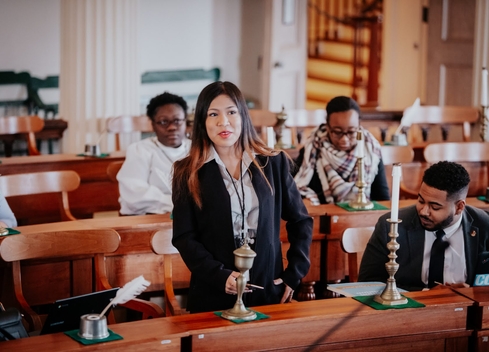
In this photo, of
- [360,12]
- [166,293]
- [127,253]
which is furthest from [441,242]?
[360,12]

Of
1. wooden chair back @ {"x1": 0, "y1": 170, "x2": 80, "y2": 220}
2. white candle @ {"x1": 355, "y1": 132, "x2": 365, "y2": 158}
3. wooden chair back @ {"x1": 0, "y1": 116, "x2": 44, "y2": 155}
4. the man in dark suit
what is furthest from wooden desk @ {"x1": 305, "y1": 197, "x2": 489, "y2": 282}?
wooden chair back @ {"x1": 0, "y1": 116, "x2": 44, "y2": 155}

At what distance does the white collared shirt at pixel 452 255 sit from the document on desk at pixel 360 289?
0.28 meters

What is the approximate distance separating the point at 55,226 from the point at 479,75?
444 centimetres

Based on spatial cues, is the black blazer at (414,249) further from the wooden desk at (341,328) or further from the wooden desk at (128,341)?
the wooden desk at (128,341)

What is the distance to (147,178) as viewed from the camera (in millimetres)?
4906

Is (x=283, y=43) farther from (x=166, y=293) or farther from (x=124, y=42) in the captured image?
(x=166, y=293)

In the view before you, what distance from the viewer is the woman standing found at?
9.68ft

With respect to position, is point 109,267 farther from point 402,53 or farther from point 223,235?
point 402,53

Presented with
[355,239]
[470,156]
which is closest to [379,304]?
[355,239]

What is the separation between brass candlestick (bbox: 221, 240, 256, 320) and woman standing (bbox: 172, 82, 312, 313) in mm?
98

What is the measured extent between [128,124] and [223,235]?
3.49m

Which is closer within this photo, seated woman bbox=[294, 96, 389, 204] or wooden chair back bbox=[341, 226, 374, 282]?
wooden chair back bbox=[341, 226, 374, 282]

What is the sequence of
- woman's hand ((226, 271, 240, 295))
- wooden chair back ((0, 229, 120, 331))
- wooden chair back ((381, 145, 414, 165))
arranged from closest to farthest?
woman's hand ((226, 271, 240, 295)) < wooden chair back ((0, 229, 120, 331)) < wooden chair back ((381, 145, 414, 165))

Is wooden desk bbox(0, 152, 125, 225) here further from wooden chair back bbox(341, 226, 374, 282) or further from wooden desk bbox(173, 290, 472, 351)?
wooden desk bbox(173, 290, 472, 351)
